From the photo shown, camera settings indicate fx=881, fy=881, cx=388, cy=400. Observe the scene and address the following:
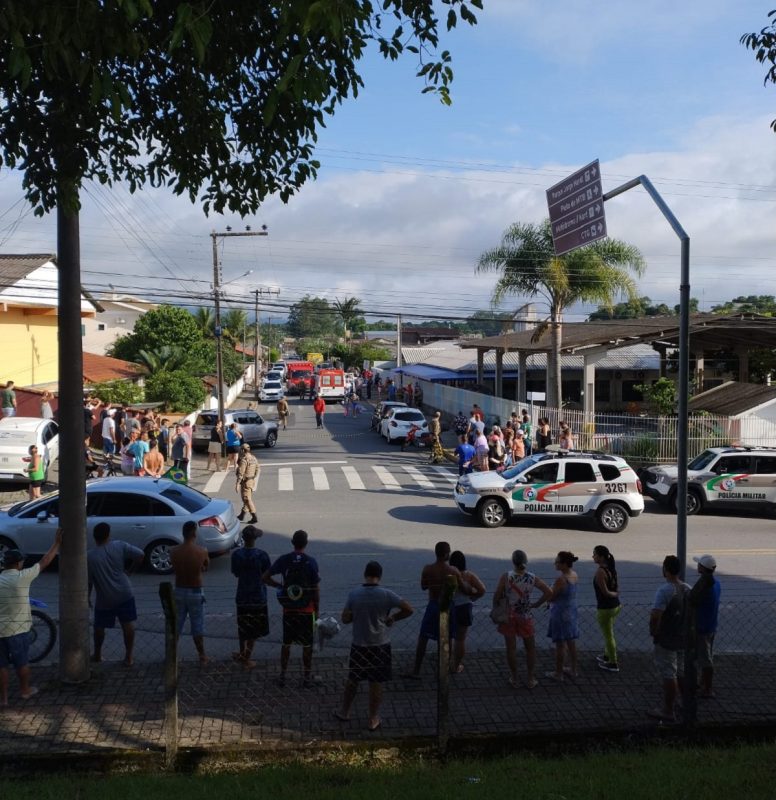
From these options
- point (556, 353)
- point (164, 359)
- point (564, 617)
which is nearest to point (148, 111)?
→ point (564, 617)

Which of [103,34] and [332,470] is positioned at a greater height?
[103,34]

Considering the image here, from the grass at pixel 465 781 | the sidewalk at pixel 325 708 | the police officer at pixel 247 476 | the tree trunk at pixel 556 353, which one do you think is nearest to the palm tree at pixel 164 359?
the tree trunk at pixel 556 353

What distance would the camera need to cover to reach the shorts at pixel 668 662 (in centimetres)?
791

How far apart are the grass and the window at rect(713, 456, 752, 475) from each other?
44.8 feet

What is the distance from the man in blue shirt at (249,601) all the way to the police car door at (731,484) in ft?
44.1

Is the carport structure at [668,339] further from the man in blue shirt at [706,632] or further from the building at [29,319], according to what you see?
the man in blue shirt at [706,632]

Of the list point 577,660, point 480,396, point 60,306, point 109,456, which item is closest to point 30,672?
point 60,306

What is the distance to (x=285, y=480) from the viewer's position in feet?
78.7

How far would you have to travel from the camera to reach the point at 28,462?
20.2 meters

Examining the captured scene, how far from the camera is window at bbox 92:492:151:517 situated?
1368 centimetres

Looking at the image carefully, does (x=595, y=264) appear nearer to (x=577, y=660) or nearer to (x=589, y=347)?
(x=589, y=347)

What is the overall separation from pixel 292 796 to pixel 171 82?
20.9 ft

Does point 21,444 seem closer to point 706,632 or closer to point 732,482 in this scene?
point 732,482

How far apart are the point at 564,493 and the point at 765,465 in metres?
5.20
